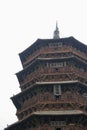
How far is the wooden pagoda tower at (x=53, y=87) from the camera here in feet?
94.2

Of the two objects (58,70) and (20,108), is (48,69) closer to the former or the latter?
(58,70)

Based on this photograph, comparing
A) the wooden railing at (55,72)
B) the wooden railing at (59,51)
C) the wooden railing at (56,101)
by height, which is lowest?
the wooden railing at (56,101)

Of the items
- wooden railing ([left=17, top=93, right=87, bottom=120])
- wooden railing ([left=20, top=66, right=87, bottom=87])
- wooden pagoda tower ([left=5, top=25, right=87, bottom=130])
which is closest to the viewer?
wooden pagoda tower ([left=5, top=25, right=87, bottom=130])

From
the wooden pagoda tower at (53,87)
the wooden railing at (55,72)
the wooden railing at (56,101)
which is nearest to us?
the wooden pagoda tower at (53,87)

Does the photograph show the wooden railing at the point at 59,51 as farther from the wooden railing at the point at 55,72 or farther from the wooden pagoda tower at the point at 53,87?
the wooden railing at the point at 55,72

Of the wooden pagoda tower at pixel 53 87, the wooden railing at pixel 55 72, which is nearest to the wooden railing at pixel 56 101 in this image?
the wooden pagoda tower at pixel 53 87

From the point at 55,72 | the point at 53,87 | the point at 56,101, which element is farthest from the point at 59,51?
the point at 56,101

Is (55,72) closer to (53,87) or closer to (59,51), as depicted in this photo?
(53,87)

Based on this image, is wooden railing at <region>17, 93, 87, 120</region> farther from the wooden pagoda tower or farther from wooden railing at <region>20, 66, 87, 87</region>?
wooden railing at <region>20, 66, 87, 87</region>

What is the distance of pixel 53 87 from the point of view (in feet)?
102

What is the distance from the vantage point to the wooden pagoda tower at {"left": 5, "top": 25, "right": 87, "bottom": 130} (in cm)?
2870

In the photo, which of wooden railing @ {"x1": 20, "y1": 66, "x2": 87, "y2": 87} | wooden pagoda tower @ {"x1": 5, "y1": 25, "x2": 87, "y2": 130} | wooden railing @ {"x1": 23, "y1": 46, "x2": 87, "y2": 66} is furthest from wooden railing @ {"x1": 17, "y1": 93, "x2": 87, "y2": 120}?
wooden railing @ {"x1": 23, "y1": 46, "x2": 87, "y2": 66}

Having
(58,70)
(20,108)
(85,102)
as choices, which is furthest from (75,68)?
(20,108)

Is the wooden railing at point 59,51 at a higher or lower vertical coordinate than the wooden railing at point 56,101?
higher
